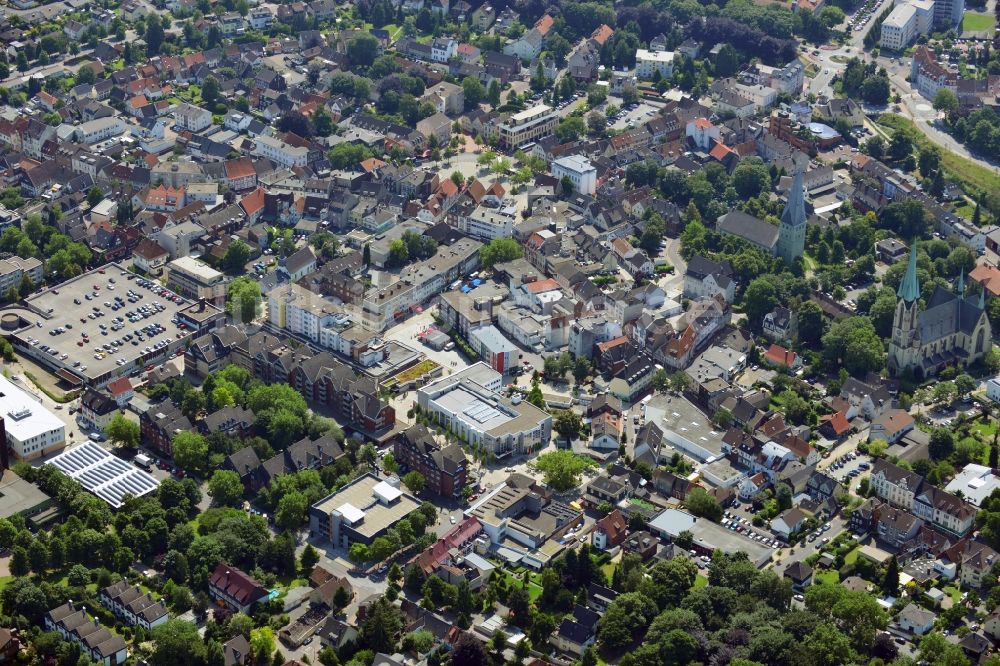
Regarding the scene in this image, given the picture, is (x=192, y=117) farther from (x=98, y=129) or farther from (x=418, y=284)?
(x=418, y=284)

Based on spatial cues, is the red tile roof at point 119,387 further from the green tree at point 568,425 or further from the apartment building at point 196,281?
the green tree at point 568,425

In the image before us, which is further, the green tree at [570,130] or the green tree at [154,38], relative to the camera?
the green tree at [154,38]

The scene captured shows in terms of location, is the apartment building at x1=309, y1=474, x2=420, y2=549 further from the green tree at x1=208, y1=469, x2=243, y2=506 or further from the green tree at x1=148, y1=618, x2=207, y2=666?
the green tree at x1=148, y1=618, x2=207, y2=666

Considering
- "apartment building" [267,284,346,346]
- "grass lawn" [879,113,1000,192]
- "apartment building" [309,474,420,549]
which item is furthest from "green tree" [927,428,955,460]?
"grass lawn" [879,113,1000,192]

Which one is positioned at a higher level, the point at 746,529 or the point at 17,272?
the point at 746,529

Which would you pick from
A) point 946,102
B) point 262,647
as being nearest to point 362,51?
point 946,102

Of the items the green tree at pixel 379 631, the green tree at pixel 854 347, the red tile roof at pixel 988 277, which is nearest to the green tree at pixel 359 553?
the green tree at pixel 379 631

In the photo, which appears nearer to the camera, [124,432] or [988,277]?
[124,432]
